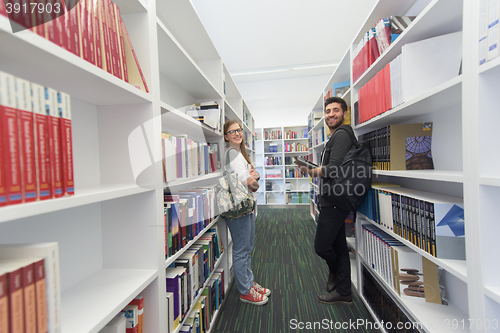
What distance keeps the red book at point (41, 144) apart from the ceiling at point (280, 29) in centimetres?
293

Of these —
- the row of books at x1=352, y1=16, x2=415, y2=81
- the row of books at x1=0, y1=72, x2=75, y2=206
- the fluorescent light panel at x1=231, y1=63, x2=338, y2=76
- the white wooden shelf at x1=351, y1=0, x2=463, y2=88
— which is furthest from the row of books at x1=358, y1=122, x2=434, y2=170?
the fluorescent light panel at x1=231, y1=63, x2=338, y2=76

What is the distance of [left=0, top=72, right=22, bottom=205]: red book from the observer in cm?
39

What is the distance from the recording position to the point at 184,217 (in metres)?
1.16

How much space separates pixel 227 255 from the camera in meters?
2.03

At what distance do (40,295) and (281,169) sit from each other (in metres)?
5.58

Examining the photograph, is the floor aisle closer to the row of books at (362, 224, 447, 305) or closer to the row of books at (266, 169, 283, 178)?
the row of books at (362, 224, 447, 305)

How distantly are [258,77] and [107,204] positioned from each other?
16.4ft

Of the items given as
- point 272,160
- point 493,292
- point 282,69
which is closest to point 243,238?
point 493,292

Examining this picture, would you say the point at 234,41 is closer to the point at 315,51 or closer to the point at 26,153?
the point at 315,51

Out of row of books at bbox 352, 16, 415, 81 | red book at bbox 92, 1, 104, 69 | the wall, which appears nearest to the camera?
red book at bbox 92, 1, 104, 69

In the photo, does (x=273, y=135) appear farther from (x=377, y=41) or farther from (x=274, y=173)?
(x=377, y=41)

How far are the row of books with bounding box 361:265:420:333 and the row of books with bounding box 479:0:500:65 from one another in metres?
1.31

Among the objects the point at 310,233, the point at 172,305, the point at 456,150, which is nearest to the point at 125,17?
the point at 172,305

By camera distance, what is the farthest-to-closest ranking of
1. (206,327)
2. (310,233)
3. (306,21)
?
(310,233) < (306,21) < (206,327)
